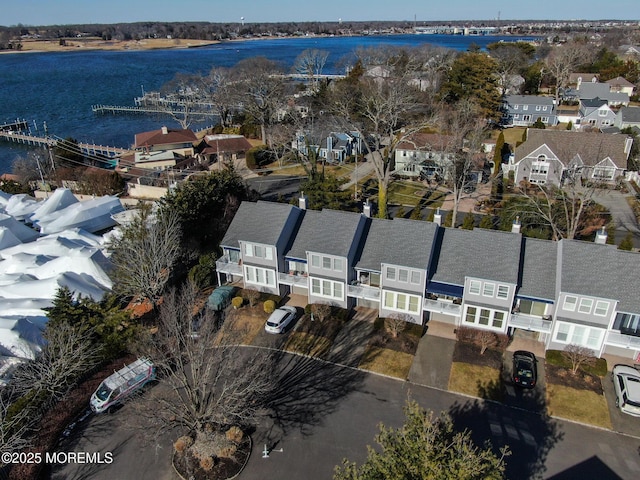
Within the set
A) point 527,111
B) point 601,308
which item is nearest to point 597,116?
point 527,111

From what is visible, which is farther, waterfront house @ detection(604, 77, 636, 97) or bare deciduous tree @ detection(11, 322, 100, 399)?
waterfront house @ detection(604, 77, 636, 97)

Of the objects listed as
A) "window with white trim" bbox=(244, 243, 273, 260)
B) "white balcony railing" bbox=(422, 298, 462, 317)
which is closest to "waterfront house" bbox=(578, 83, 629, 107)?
"white balcony railing" bbox=(422, 298, 462, 317)

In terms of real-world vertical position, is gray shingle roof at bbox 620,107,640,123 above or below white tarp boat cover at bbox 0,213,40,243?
above

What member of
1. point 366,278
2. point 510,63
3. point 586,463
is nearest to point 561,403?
point 586,463

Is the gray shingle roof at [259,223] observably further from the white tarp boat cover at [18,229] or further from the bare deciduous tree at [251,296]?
the white tarp boat cover at [18,229]

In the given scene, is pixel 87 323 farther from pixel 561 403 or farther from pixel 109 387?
pixel 561 403

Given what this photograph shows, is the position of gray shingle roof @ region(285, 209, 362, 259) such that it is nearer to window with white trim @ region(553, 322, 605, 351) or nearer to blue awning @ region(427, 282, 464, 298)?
blue awning @ region(427, 282, 464, 298)
